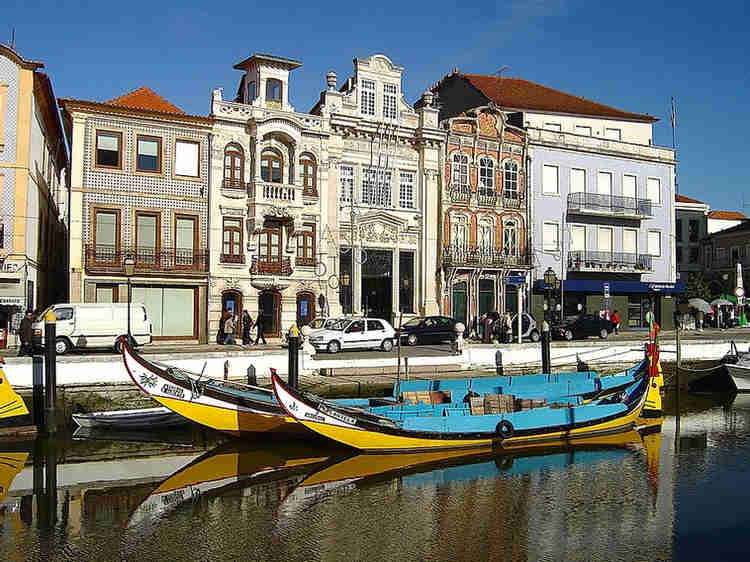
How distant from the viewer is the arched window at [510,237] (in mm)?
45938

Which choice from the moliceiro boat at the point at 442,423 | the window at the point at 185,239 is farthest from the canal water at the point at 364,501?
the window at the point at 185,239

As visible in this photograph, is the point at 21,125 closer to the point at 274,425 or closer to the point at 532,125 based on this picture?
the point at 274,425

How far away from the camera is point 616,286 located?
48.3 meters

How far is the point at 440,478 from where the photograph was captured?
19.4 m

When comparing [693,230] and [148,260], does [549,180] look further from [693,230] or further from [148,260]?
[693,230]

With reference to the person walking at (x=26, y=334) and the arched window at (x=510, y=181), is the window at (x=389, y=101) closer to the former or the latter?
the arched window at (x=510, y=181)

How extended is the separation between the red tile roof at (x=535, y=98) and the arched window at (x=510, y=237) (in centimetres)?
831

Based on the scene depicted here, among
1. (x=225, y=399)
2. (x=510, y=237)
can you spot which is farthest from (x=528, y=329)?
(x=225, y=399)

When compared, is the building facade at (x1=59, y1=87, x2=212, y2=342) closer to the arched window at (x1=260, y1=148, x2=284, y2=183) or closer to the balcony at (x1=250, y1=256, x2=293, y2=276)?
the balcony at (x1=250, y1=256, x2=293, y2=276)

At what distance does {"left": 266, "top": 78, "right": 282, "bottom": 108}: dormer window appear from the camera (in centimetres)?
3853

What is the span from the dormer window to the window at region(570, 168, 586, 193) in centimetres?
1895

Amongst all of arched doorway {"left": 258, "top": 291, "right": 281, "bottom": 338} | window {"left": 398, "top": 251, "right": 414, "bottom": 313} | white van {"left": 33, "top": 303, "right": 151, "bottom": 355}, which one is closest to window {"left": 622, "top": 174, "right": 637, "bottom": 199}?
window {"left": 398, "top": 251, "right": 414, "bottom": 313}

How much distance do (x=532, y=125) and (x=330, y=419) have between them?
34.3 m

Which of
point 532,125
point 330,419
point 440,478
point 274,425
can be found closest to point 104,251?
point 274,425
